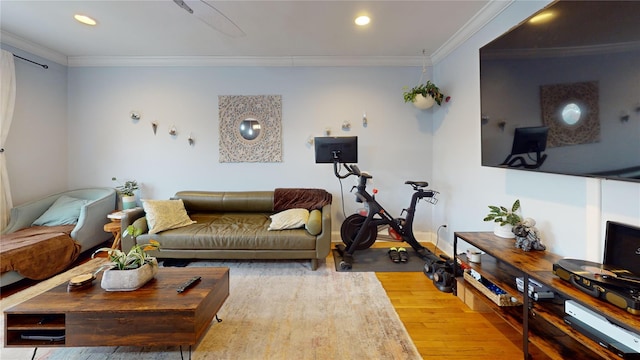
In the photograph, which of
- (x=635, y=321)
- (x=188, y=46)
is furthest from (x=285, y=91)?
(x=635, y=321)

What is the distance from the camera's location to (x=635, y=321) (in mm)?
998

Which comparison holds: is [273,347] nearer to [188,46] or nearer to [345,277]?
[345,277]

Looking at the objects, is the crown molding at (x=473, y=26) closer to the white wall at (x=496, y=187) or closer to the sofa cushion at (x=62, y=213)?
the white wall at (x=496, y=187)

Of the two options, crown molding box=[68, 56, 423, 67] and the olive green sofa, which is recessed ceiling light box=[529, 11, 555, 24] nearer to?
crown molding box=[68, 56, 423, 67]

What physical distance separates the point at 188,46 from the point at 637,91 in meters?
3.96

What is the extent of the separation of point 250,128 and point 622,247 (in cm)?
370

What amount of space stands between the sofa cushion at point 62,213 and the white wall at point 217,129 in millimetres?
533

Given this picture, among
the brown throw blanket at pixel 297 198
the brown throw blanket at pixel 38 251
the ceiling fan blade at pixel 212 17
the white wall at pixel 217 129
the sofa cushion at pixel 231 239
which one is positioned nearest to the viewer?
the ceiling fan blade at pixel 212 17

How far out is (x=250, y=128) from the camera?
379 cm

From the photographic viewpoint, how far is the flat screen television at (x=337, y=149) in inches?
129

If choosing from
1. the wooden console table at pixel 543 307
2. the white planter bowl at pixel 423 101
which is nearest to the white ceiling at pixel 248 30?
the white planter bowl at pixel 423 101

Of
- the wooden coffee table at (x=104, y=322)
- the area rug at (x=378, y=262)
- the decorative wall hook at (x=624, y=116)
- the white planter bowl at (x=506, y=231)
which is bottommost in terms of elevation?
the area rug at (x=378, y=262)

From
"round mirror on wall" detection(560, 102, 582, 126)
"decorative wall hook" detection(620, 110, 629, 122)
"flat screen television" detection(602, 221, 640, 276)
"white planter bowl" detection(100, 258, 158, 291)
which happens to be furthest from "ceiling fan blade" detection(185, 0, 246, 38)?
"flat screen television" detection(602, 221, 640, 276)

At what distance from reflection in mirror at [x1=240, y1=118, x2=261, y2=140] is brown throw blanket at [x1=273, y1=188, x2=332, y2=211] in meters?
0.91
